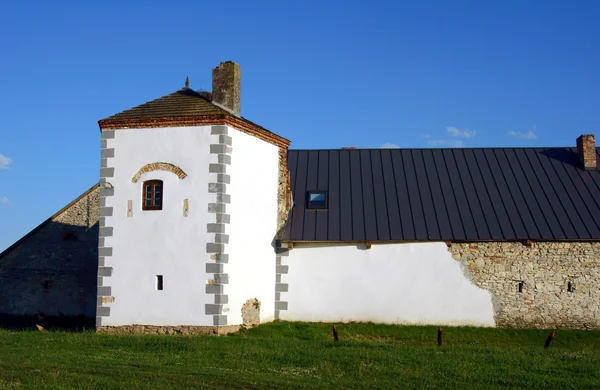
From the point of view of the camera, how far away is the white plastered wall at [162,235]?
713 inches

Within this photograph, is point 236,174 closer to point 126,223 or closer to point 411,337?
point 126,223

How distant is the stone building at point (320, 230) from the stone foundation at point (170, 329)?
5cm

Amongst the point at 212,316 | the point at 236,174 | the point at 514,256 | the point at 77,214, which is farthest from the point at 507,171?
the point at 77,214

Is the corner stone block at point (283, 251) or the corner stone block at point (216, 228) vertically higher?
the corner stone block at point (216, 228)

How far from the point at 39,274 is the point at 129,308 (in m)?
8.00

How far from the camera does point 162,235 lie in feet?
60.5

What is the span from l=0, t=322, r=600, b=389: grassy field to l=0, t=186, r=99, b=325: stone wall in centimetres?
634

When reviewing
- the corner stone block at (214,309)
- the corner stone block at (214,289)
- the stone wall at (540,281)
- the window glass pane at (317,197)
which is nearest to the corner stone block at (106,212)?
the corner stone block at (214,289)

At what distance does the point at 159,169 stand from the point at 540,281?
Answer: 35.6ft

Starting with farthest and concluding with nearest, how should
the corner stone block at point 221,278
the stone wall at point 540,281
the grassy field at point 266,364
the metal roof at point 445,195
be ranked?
the metal roof at point 445,195 < the stone wall at point 540,281 < the corner stone block at point 221,278 < the grassy field at point 266,364

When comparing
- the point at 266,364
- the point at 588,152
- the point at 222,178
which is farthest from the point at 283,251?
the point at 588,152

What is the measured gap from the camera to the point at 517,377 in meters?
12.3

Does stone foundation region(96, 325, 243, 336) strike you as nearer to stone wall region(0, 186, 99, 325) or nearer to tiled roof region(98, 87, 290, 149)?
tiled roof region(98, 87, 290, 149)

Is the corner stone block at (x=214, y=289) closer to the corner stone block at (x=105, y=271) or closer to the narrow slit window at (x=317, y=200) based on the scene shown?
the corner stone block at (x=105, y=271)
